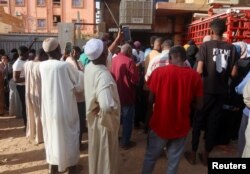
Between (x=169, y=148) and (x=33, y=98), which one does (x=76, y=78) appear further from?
(x=33, y=98)

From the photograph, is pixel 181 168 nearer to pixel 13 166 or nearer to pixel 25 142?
pixel 13 166

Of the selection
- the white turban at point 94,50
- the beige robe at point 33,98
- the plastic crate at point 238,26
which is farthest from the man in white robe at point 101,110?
the plastic crate at point 238,26

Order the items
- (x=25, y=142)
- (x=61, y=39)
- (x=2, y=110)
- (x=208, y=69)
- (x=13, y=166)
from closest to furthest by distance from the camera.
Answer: (x=208, y=69) → (x=13, y=166) → (x=25, y=142) → (x=2, y=110) → (x=61, y=39)

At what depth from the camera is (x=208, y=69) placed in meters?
4.14

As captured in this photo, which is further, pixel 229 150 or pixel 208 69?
pixel 229 150

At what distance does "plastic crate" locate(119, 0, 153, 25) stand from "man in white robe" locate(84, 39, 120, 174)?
236 inches

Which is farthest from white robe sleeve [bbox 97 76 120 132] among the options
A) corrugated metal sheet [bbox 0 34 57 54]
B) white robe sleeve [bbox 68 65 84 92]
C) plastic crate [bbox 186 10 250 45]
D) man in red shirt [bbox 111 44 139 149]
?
corrugated metal sheet [bbox 0 34 57 54]

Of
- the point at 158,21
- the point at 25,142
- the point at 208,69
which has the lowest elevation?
the point at 25,142

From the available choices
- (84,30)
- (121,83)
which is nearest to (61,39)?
(121,83)

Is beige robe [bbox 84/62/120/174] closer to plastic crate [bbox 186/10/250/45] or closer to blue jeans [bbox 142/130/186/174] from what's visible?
blue jeans [bbox 142/130/186/174]

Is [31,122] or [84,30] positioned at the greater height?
[84,30]

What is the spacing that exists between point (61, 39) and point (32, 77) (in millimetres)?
4648

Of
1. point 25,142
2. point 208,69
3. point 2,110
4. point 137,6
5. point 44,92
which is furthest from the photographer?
point 137,6

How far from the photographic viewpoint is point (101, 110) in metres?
2.98
